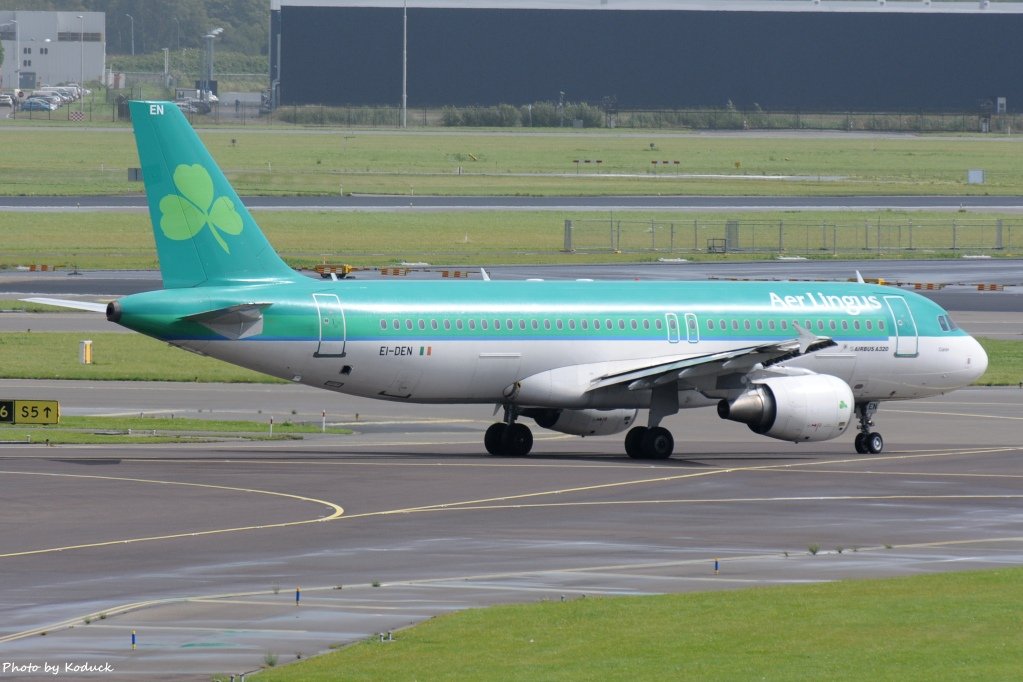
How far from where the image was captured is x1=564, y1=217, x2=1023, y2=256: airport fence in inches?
4094

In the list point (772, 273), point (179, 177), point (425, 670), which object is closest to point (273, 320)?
point (179, 177)

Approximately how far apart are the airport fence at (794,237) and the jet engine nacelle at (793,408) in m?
59.5

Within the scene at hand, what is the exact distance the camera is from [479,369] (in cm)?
4131

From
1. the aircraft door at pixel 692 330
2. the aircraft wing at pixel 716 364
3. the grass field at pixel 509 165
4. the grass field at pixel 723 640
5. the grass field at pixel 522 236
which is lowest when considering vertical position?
the grass field at pixel 723 640

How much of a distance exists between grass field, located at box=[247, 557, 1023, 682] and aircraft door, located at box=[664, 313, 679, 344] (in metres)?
19.7

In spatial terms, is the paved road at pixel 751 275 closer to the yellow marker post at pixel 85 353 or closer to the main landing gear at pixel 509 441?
the yellow marker post at pixel 85 353

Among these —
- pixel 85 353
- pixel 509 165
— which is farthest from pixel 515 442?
pixel 509 165

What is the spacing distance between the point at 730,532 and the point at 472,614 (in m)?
9.01

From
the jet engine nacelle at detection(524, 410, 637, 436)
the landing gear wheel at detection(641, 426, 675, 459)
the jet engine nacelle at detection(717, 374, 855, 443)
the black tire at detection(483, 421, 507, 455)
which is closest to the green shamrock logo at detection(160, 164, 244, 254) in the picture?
the black tire at detection(483, 421, 507, 455)

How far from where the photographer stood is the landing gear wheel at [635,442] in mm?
41906

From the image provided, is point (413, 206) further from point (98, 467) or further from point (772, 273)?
point (98, 467)

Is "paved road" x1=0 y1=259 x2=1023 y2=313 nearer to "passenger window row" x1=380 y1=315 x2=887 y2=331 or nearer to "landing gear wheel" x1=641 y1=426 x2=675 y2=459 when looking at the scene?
"passenger window row" x1=380 y1=315 x2=887 y2=331

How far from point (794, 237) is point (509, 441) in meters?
70.3

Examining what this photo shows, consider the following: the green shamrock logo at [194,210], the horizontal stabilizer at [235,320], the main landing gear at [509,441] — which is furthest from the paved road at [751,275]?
the horizontal stabilizer at [235,320]
